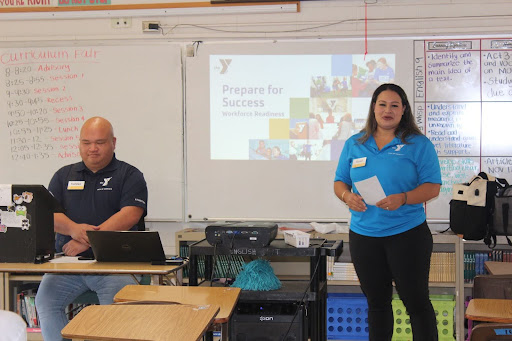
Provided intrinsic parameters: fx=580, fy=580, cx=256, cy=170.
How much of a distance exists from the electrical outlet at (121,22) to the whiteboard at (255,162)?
64 cm

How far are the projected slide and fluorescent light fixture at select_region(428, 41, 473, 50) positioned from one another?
1.07ft

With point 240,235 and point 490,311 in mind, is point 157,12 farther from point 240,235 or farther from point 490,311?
point 490,311

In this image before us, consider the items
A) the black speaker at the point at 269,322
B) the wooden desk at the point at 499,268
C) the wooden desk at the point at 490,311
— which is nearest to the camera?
the wooden desk at the point at 490,311

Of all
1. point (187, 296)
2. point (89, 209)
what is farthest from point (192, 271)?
point (89, 209)

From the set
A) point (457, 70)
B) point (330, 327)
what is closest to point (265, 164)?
point (330, 327)

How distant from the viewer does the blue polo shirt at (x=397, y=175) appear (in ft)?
9.32

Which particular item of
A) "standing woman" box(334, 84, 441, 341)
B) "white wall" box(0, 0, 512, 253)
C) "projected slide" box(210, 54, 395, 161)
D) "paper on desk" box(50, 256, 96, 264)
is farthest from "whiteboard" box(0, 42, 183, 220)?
"standing woman" box(334, 84, 441, 341)

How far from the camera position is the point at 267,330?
2932mm

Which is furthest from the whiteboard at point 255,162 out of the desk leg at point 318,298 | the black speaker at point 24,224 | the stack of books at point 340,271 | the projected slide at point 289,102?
the black speaker at point 24,224

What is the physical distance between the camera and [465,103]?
4.46 m

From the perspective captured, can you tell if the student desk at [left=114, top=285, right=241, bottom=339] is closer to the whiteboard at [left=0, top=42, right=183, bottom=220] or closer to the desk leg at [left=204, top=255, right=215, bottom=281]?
the desk leg at [left=204, top=255, right=215, bottom=281]

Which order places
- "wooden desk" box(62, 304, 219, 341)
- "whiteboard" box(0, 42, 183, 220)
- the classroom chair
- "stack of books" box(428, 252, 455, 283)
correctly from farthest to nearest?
"whiteboard" box(0, 42, 183, 220)
"stack of books" box(428, 252, 455, 283)
the classroom chair
"wooden desk" box(62, 304, 219, 341)

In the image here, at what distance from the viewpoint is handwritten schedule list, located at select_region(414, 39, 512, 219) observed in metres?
4.42

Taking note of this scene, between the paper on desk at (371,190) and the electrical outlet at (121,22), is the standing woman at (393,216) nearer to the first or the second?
the paper on desk at (371,190)
